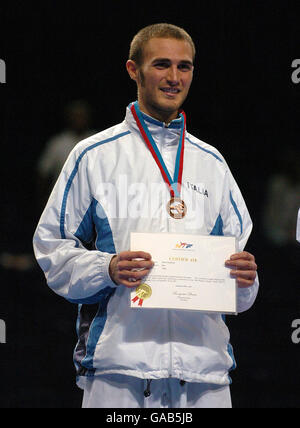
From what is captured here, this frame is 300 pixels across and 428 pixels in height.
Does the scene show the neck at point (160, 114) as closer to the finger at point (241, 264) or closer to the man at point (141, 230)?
the man at point (141, 230)

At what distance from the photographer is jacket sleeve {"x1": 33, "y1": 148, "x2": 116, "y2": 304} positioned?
1.87 metres

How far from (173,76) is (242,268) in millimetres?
658

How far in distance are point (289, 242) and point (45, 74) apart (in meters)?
1.56

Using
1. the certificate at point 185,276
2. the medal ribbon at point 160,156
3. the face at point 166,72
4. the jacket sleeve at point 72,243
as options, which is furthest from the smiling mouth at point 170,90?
the certificate at point 185,276

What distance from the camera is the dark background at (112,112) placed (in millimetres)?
2930

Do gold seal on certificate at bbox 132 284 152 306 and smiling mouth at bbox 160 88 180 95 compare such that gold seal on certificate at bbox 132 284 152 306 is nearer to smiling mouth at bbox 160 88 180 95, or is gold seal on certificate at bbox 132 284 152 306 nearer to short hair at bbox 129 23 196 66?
smiling mouth at bbox 160 88 180 95

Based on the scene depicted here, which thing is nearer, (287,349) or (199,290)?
(199,290)

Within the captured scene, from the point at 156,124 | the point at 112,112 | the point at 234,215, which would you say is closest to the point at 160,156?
the point at 156,124

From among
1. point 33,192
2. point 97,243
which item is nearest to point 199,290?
point 97,243
